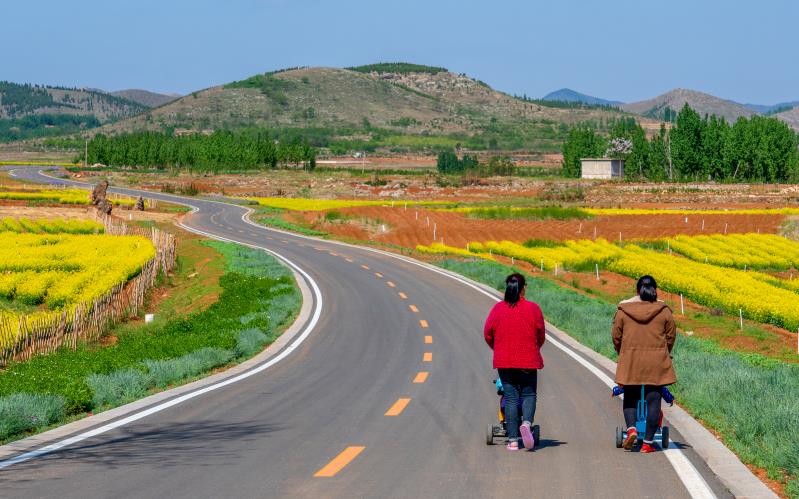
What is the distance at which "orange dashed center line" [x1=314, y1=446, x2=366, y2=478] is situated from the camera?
973 cm

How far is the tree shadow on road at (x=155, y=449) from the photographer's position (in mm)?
9982

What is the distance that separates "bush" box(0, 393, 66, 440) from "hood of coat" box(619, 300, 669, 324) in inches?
286

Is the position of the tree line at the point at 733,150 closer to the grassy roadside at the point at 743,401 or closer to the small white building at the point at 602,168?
the small white building at the point at 602,168

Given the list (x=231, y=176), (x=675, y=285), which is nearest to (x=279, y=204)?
(x=231, y=176)

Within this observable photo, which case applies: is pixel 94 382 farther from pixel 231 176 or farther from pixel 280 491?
pixel 231 176

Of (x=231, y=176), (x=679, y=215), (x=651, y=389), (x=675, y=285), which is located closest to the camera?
(x=651, y=389)

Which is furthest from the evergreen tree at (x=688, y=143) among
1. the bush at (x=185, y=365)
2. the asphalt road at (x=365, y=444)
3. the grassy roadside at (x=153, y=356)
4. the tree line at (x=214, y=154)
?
the bush at (x=185, y=365)

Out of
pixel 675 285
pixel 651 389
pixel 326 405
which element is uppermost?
pixel 651 389

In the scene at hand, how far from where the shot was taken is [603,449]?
11.2 metres

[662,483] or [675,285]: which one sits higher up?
[662,483]

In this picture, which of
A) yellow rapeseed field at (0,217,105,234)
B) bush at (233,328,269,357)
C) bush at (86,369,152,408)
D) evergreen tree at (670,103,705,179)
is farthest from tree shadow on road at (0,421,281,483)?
evergreen tree at (670,103,705,179)

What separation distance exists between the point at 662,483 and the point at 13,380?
10879 millimetres

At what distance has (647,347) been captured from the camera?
10570 mm

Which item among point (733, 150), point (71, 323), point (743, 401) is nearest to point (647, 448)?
point (743, 401)
